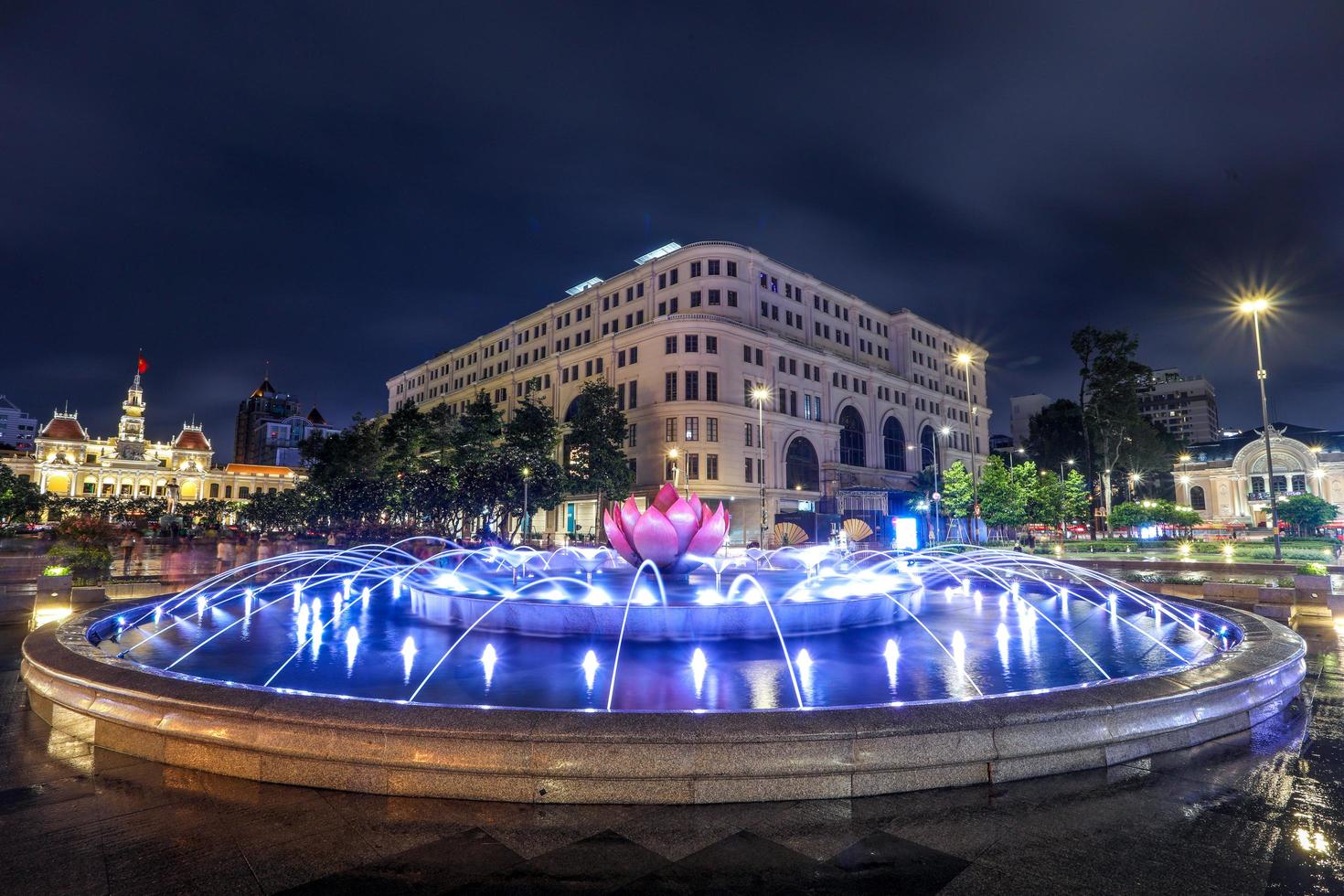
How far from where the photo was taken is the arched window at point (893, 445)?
78.4 m

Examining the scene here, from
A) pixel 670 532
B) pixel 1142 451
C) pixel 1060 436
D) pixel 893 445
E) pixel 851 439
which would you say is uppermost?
pixel 1060 436

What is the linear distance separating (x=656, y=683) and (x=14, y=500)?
73199 millimetres

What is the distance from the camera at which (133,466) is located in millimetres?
139875

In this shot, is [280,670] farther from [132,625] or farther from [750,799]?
[750,799]

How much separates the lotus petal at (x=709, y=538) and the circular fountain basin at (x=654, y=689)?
919 millimetres

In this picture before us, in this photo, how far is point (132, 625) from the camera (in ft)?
40.1

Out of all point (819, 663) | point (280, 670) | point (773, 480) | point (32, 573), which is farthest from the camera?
point (773, 480)

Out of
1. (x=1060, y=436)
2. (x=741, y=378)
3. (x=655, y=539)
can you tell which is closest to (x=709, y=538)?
(x=655, y=539)

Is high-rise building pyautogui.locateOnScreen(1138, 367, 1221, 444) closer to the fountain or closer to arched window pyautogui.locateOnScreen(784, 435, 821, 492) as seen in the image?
arched window pyautogui.locateOnScreen(784, 435, 821, 492)

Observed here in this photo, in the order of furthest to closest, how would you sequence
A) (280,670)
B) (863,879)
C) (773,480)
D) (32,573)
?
(773,480), (32,573), (280,670), (863,879)

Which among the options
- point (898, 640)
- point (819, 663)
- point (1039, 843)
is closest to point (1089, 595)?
point (898, 640)

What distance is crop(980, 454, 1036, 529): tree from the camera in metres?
43.4

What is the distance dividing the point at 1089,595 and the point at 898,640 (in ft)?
34.7

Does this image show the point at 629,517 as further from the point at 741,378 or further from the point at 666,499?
the point at 741,378
